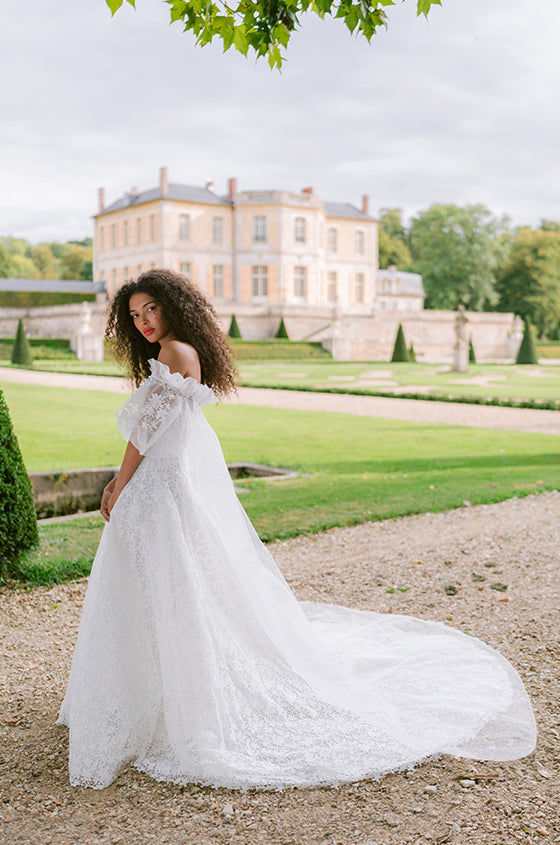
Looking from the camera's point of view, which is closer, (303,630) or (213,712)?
(213,712)

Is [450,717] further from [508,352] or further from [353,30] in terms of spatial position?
[508,352]

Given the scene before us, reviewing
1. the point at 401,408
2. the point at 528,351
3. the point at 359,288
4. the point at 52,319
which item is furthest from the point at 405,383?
the point at 359,288

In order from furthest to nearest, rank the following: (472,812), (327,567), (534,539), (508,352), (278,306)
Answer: (508,352) < (278,306) < (534,539) < (327,567) < (472,812)

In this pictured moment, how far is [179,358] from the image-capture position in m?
2.30

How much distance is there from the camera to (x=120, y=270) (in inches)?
1823

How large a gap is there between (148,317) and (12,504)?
6.36ft

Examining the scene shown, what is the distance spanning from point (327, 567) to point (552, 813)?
2.41 m

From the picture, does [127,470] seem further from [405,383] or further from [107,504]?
[405,383]

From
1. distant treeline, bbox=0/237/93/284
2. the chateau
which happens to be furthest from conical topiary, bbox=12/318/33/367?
distant treeline, bbox=0/237/93/284

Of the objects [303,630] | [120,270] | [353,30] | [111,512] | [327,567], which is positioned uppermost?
[120,270]

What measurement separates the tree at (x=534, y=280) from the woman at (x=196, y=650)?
2000 inches

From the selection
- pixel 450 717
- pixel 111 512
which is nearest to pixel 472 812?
pixel 450 717

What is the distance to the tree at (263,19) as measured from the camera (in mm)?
3279

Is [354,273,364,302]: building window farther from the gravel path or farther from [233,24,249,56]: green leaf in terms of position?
[233,24,249,56]: green leaf
